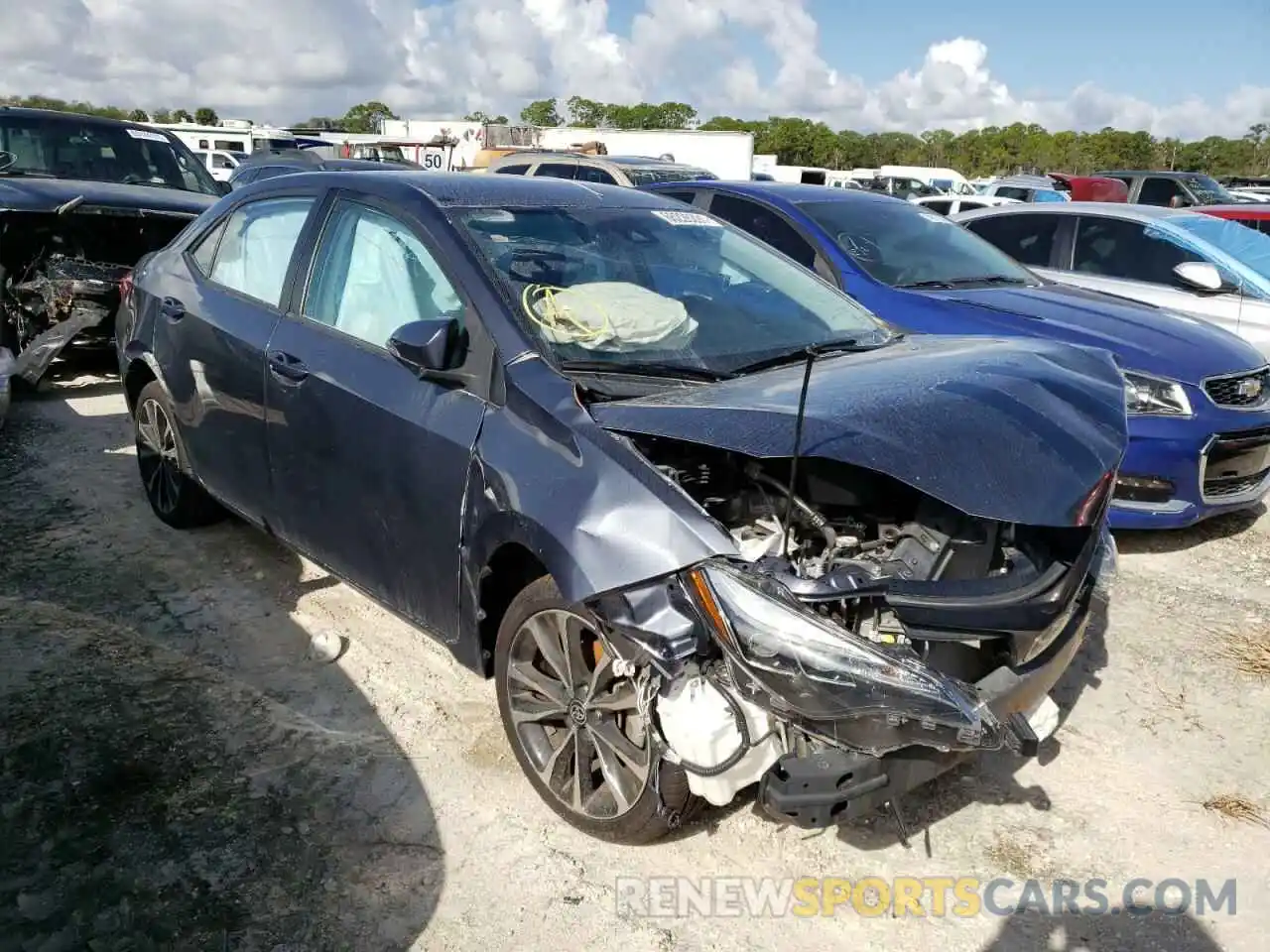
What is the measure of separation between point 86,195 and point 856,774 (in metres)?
7.30

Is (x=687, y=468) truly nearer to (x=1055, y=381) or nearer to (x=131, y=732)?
(x=1055, y=381)

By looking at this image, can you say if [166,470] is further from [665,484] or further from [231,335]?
[665,484]

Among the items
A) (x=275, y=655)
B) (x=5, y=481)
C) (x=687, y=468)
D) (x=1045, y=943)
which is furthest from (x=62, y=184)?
(x=1045, y=943)

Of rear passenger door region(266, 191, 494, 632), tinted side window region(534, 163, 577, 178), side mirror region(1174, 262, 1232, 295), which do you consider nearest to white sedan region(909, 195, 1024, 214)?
tinted side window region(534, 163, 577, 178)

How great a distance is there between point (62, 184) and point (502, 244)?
6.01m

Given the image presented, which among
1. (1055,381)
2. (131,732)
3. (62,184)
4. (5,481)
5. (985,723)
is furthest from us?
(62,184)

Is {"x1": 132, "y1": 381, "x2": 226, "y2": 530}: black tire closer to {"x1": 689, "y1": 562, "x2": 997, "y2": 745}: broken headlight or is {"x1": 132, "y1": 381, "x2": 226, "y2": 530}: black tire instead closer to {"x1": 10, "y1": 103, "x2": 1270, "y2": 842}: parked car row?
{"x1": 10, "y1": 103, "x2": 1270, "y2": 842}: parked car row

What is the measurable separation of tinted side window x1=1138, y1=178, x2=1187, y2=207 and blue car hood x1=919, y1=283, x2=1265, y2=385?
13.9 metres

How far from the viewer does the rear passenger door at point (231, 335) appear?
3.83 meters

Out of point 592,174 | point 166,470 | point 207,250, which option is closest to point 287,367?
point 207,250

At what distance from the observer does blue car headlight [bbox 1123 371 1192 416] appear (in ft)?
16.1

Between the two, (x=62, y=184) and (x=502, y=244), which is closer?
(x=502, y=244)

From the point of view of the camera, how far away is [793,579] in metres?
2.37

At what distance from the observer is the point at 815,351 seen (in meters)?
3.32
